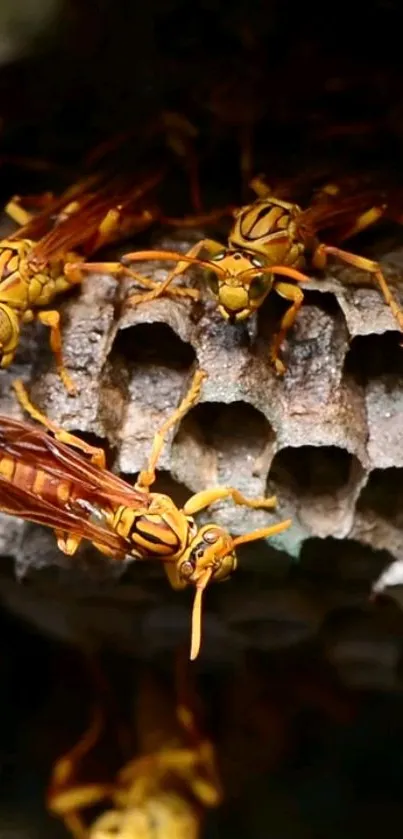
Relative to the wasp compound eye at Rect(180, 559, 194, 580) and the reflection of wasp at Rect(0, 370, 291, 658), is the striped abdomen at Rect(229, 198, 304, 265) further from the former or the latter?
the wasp compound eye at Rect(180, 559, 194, 580)

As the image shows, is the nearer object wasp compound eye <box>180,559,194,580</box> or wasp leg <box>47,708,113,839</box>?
wasp compound eye <box>180,559,194,580</box>

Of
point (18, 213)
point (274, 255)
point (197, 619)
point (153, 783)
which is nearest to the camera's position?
point (197, 619)

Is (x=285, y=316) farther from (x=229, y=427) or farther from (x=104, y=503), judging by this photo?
(x=104, y=503)

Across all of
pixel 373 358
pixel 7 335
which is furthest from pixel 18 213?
pixel 373 358

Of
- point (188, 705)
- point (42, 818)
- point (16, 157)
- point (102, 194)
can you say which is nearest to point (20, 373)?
point (102, 194)

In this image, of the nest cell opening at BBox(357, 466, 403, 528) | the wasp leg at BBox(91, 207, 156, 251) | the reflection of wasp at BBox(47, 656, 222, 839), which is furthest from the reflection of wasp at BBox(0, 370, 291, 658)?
the reflection of wasp at BBox(47, 656, 222, 839)

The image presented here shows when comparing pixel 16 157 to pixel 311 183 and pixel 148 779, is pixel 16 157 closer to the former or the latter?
pixel 311 183
